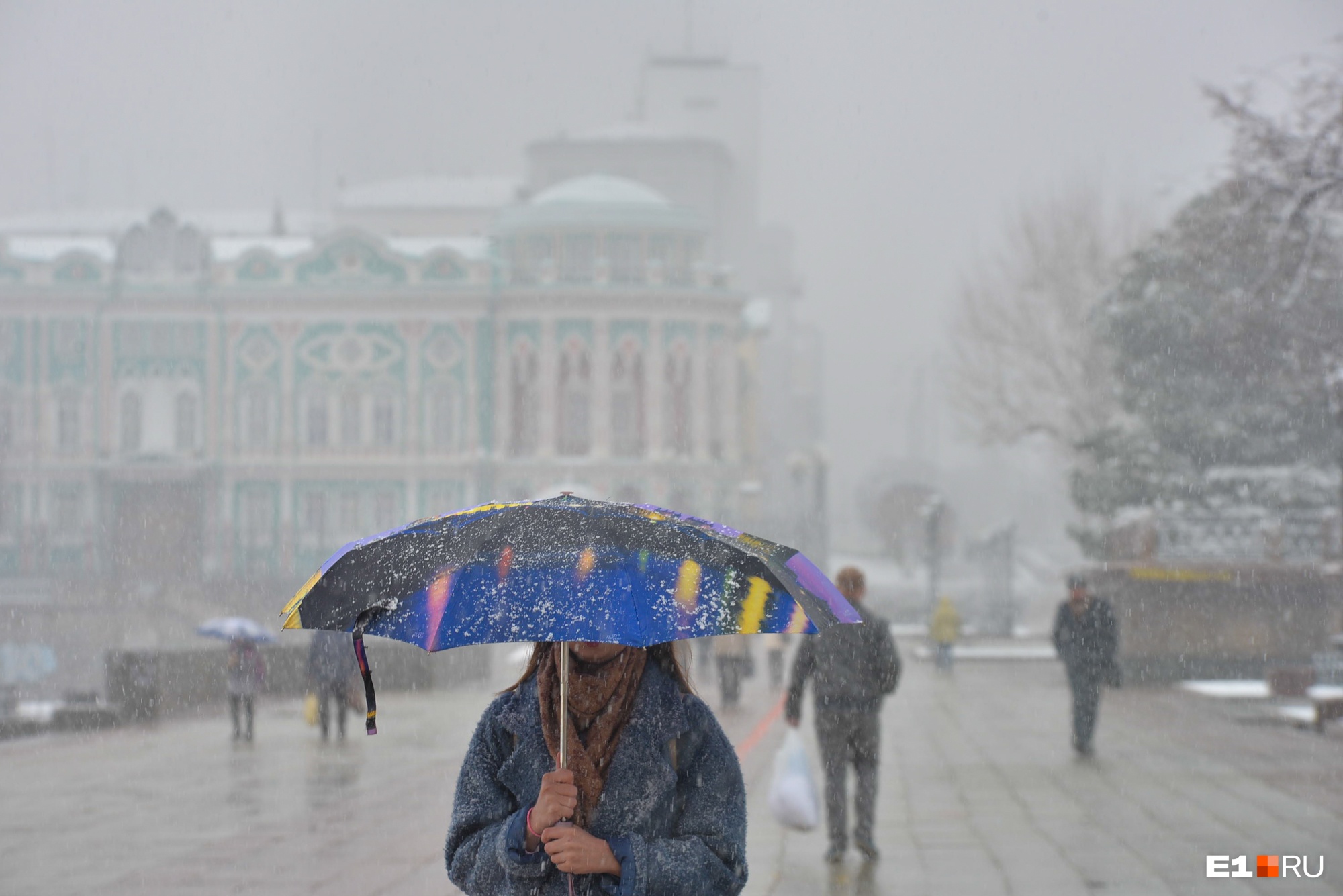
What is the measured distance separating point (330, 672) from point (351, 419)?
156 ft

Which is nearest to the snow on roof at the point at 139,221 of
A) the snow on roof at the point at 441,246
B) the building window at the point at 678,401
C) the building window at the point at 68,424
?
the snow on roof at the point at 441,246

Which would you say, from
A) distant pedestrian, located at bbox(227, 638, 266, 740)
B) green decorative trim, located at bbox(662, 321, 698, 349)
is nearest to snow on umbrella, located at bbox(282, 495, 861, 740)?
distant pedestrian, located at bbox(227, 638, 266, 740)

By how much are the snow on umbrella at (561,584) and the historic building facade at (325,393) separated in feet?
191

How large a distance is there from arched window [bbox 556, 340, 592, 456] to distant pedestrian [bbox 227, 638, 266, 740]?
46025 millimetres

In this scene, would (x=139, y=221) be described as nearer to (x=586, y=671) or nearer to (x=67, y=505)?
(x=67, y=505)

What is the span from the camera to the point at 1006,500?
103312 mm

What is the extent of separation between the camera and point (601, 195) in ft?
217

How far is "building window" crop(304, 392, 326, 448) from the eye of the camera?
6278cm

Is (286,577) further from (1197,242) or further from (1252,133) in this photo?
(1252,133)

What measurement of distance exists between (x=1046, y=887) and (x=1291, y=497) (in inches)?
679

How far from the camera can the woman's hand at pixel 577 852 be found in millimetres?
3238

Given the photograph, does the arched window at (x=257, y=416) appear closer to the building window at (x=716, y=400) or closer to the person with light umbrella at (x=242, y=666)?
the building window at (x=716, y=400)

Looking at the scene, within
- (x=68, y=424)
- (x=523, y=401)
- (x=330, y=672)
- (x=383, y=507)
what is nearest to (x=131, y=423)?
(x=68, y=424)

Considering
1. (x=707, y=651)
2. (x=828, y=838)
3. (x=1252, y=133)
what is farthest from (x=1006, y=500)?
(x=828, y=838)
